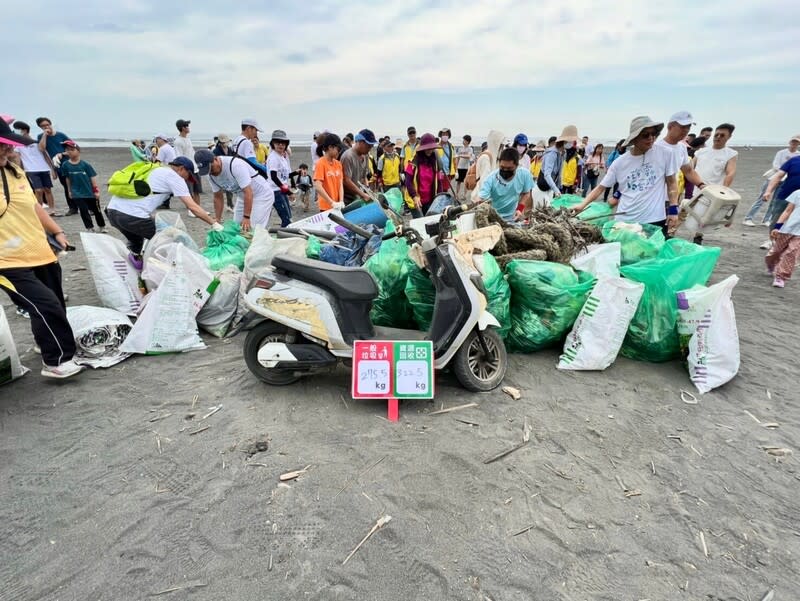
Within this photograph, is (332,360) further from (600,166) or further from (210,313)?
(600,166)

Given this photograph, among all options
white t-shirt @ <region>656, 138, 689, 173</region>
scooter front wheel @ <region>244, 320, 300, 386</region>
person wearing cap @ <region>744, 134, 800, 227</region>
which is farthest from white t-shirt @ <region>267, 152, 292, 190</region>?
person wearing cap @ <region>744, 134, 800, 227</region>

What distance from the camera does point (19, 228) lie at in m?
2.72

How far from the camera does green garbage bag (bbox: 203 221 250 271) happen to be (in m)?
4.30

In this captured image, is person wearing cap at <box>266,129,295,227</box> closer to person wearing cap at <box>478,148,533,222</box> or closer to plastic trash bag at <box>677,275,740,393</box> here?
person wearing cap at <box>478,148,533,222</box>

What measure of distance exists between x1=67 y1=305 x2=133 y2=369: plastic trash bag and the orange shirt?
2.51 meters

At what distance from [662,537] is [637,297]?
1.66 m

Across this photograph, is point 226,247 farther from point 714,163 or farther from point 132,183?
point 714,163

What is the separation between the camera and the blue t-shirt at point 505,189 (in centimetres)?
439

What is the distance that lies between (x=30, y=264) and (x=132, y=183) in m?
→ 1.40

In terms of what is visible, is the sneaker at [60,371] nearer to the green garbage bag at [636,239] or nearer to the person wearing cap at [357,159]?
the person wearing cap at [357,159]

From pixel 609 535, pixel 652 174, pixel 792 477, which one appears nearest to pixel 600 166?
pixel 652 174

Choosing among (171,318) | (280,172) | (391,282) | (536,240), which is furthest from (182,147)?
(536,240)

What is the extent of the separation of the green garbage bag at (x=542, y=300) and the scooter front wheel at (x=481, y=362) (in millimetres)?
381

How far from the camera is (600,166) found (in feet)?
36.2
